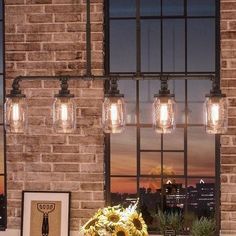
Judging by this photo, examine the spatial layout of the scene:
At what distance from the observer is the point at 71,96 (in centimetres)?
375

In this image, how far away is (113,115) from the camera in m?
3.68

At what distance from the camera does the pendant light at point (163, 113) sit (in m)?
3.68

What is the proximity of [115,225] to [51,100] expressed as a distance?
142 cm

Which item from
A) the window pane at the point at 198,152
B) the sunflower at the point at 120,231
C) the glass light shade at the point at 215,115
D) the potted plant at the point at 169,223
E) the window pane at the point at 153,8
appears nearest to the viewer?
Result: the glass light shade at the point at 215,115

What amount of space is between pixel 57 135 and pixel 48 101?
0.83 feet

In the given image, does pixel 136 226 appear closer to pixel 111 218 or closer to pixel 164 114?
pixel 111 218

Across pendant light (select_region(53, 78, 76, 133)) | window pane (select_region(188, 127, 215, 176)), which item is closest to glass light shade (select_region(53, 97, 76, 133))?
pendant light (select_region(53, 78, 76, 133))

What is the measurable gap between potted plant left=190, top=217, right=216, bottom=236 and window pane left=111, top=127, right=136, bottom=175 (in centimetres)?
64

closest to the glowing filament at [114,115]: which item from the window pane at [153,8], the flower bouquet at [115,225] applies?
the flower bouquet at [115,225]

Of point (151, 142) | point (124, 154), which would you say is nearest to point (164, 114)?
point (151, 142)

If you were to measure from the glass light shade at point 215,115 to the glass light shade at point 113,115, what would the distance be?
1.43ft

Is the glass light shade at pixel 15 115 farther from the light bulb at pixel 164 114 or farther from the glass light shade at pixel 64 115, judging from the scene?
the light bulb at pixel 164 114

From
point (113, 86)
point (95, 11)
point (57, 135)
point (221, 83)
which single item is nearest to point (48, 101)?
point (57, 135)

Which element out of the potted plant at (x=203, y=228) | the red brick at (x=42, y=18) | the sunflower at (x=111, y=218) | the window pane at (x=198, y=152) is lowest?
the potted plant at (x=203, y=228)
